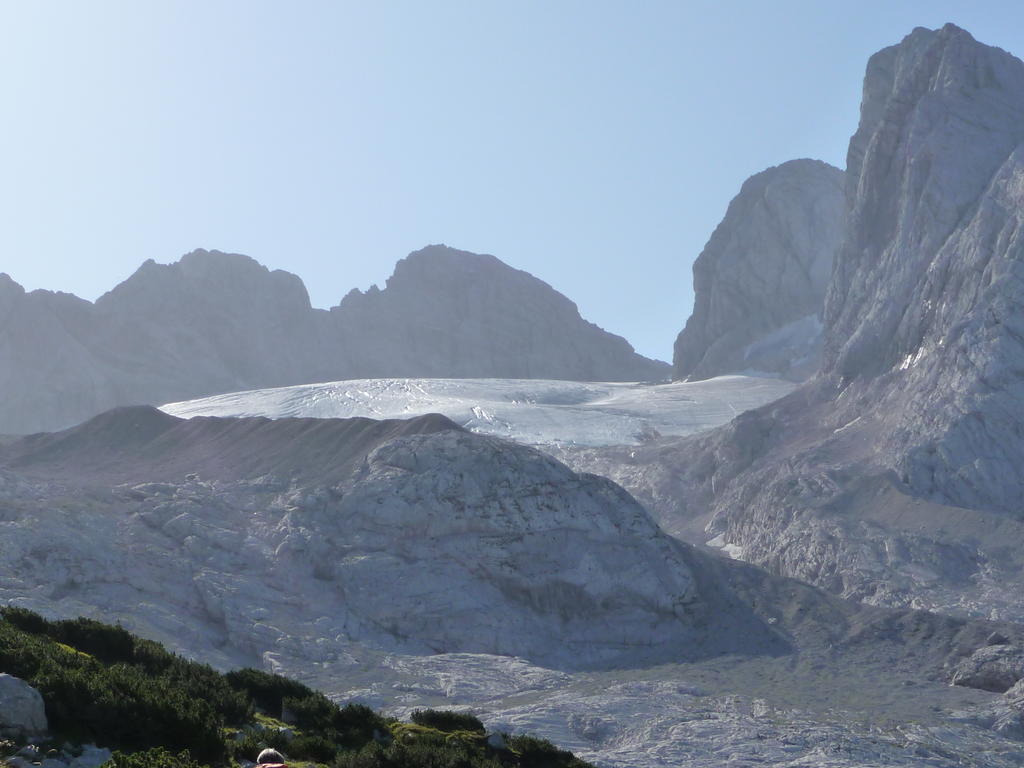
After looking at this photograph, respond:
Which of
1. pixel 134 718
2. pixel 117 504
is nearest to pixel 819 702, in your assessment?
pixel 117 504

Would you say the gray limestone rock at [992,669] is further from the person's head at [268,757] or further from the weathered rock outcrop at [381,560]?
the person's head at [268,757]

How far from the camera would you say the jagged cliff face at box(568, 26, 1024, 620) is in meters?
93.6

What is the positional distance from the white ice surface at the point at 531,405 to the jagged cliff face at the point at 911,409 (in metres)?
12.1

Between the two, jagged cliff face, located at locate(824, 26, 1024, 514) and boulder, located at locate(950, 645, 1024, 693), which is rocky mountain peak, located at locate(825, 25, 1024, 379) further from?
boulder, located at locate(950, 645, 1024, 693)

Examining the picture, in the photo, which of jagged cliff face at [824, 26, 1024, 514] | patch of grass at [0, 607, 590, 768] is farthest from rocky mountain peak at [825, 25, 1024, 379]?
patch of grass at [0, 607, 590, 768]

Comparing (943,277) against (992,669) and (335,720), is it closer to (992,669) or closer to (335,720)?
(992,669)

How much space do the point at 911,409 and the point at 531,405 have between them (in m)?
67.5

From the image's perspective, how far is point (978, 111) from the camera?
130m

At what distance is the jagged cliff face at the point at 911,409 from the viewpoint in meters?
93.6

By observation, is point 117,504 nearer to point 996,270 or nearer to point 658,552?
point 658,552

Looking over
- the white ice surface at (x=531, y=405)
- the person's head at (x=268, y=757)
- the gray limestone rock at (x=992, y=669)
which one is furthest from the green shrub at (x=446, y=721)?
the white ice surface at (x=531, y=405)

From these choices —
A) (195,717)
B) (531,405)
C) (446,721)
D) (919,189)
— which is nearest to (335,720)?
(446,721)

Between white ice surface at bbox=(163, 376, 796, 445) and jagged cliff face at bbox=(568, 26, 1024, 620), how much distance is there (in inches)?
474

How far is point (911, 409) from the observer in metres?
109
